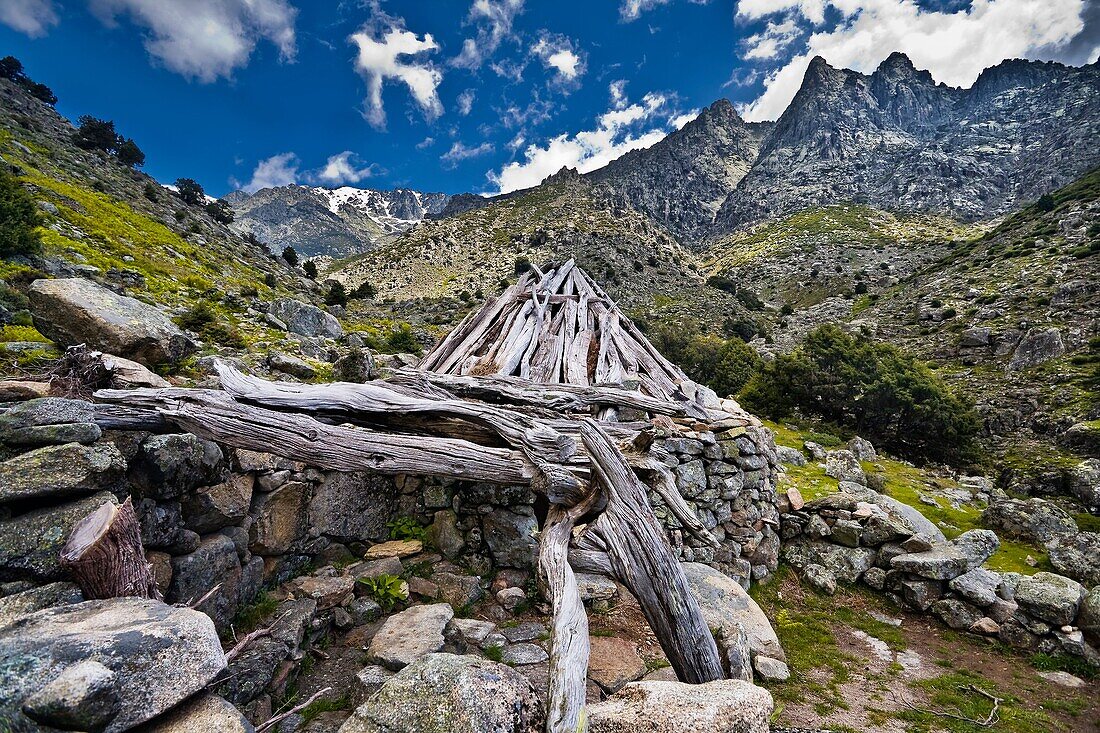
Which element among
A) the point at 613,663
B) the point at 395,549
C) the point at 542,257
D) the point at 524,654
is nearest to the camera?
the point at 524,654

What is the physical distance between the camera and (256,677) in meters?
3.56

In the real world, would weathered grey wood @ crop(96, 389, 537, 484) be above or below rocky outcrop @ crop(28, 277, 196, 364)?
below

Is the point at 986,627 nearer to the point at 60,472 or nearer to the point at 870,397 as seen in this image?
the point at 60,472

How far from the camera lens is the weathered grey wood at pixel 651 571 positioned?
369cm

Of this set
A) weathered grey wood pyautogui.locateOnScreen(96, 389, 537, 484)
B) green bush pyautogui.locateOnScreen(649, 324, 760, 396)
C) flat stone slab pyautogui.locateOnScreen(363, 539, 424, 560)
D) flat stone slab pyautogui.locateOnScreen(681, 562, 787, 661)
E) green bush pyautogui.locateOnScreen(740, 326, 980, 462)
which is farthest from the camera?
green bush pyautogui.locateOnScreen(649, 324, 760, 396)

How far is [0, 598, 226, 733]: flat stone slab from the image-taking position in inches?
70.7

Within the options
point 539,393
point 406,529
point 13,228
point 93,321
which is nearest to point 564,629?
point 539,393

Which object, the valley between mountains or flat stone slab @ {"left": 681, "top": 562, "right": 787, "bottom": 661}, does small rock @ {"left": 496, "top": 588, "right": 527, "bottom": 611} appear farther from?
flat stone slab @ {"left": 681, "top": 562, "right": 787, "bottom": 661}

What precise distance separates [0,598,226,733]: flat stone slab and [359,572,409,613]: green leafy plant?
8.68 ft

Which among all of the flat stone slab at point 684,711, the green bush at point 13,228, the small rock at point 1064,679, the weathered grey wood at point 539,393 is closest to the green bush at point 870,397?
the small rock at point 1064,679

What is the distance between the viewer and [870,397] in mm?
22875

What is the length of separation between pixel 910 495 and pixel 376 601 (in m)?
16.5

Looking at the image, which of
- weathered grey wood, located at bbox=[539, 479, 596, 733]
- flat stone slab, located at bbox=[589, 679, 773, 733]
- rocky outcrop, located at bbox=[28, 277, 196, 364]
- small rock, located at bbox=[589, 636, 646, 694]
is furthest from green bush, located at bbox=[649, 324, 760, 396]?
rocky outcrop, located at bbox=[28, 277, 196, 364]

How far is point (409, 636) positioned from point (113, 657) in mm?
2839
